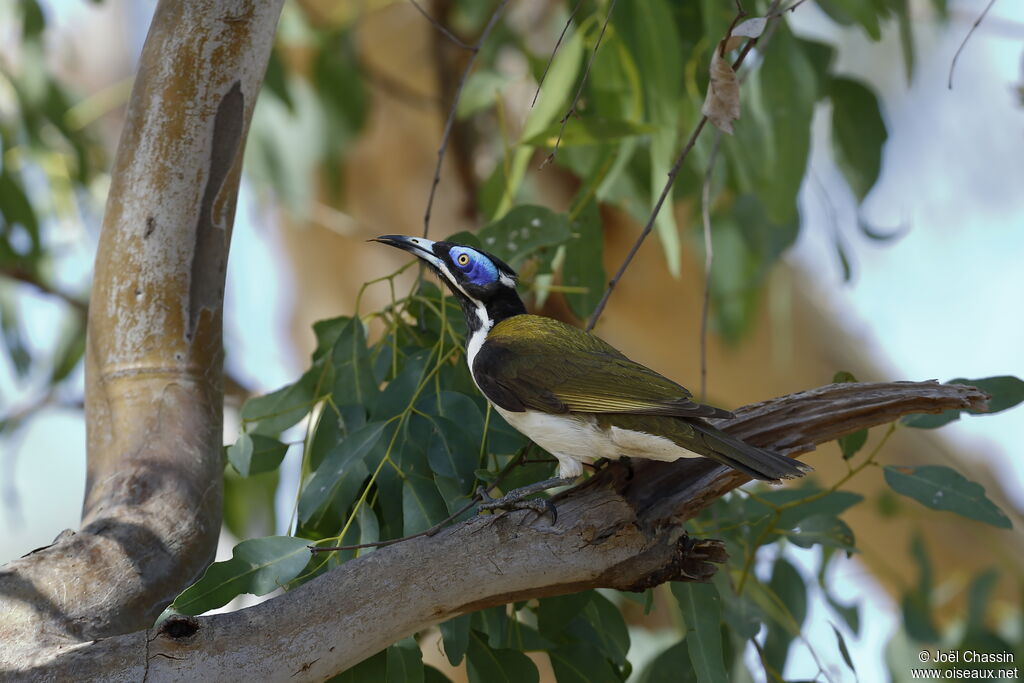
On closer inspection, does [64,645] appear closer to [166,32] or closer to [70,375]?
[166,32]

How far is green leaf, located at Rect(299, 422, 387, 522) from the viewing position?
7.00 feet

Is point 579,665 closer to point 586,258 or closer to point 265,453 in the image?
point 265,453

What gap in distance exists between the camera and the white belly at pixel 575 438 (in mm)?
2098

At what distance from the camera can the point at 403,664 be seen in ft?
6.68

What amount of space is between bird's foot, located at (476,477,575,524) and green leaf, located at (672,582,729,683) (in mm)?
376

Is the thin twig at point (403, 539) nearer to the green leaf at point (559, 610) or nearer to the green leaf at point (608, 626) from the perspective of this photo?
the green leaf at point (559, 610)

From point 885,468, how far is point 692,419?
0.68m

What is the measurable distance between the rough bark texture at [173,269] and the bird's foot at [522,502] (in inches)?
21.9

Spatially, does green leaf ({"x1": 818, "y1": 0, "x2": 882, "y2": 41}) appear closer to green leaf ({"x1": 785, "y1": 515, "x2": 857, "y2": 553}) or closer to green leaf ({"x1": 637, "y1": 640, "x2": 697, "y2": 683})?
green leaf ({"x1": 785, "y1": 515, "x2": 857, "y2": 553})

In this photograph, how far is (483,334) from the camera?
2.52 metres

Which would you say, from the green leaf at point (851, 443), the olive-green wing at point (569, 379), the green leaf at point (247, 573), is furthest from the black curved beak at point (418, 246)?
the green leaf at point (851, 443)

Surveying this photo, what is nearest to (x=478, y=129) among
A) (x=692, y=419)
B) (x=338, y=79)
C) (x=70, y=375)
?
(x=338, y=79)

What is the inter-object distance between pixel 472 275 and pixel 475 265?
28 millimetres

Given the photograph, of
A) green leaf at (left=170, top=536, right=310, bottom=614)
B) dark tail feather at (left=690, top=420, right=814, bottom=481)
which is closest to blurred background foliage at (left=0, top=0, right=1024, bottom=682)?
green leaf at (left=170, top=536, right=310, bottom=614)
